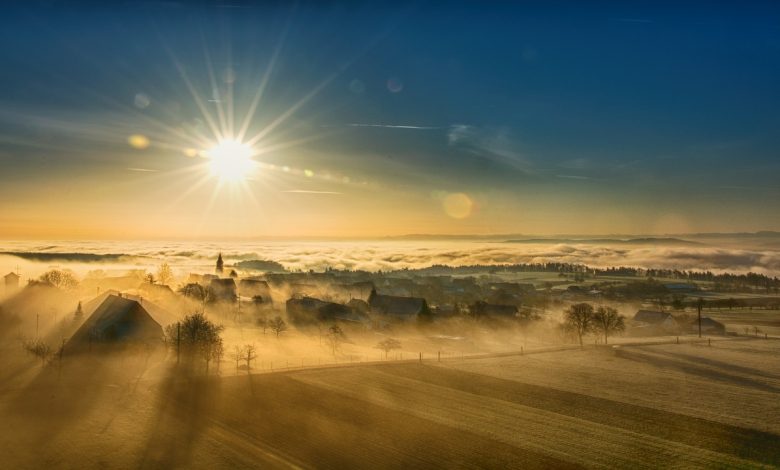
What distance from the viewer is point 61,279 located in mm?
129125

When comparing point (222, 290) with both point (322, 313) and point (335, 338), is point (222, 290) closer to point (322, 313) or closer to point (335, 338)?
point (322, 313)

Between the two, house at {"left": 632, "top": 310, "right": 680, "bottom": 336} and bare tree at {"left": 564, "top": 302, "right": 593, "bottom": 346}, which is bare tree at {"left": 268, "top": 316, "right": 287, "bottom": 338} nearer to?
bare tree at {"left": 564, "top": 302, "right": 593, "bottom": 346}

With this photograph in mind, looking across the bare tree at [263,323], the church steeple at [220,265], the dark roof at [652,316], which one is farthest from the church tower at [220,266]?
the dark roof at [652,316]

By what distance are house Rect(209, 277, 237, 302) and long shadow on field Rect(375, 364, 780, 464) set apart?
228 feet

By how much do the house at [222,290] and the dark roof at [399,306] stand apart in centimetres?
3362

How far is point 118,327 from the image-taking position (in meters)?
58.7

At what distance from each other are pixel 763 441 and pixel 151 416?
40086 mm

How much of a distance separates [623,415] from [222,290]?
96.2 metres

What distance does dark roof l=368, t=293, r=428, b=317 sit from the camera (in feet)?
298

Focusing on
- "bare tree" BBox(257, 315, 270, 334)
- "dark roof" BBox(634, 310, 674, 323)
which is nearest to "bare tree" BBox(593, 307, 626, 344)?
"dark roof" BBox(634, 310, 674, 323)

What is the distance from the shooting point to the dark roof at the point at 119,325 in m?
Result: 56.9

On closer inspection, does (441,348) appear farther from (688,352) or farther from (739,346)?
(739,346)

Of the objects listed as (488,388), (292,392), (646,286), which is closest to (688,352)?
(488,388)

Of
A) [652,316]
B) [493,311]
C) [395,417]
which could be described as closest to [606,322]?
[493,311]
